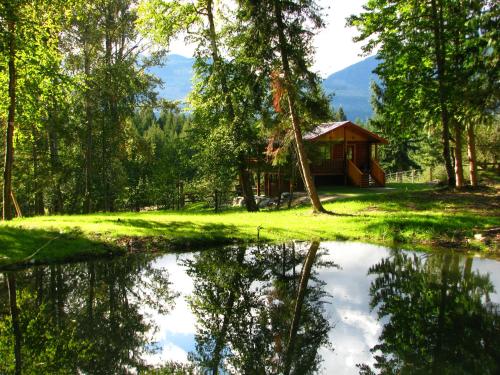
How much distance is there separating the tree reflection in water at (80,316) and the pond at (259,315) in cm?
3

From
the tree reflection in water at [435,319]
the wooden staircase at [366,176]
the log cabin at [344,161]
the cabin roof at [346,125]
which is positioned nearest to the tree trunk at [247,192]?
the log cabin at [344,161]

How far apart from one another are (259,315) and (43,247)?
7391 mm

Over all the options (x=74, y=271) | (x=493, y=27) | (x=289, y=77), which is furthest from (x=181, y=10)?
Answer: (x=74, y=271)

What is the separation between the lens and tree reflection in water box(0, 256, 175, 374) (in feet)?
19.0

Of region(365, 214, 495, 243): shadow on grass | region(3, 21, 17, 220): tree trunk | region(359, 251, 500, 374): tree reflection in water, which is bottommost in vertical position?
region(359, 251, 500, 374): tree reflection in water

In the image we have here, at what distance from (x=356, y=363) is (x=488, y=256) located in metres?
7.45

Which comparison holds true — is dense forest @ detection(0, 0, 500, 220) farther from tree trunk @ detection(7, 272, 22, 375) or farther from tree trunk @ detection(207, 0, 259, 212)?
tree trunk @ detection(7, 272, 22, 375)

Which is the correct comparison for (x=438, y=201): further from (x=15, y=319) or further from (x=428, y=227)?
(x=15, y=319)

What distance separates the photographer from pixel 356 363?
18.3 feet

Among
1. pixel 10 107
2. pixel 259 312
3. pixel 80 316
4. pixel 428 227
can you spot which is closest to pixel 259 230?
pixel 428 227

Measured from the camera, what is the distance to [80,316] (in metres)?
7.52

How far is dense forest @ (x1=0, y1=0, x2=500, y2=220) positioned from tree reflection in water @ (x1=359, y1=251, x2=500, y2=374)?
9190 mm

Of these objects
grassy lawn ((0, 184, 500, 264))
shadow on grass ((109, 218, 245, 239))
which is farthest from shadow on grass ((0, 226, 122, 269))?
shadow on grass ((109, 218, 245, 239))

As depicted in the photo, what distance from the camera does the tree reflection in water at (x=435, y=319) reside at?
5434mm
